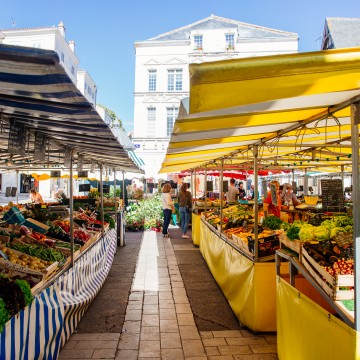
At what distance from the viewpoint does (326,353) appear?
2.58 meters

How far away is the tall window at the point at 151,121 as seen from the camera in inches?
1452

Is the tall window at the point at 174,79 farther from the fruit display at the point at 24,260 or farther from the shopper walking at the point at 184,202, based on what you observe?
the fruit display at the point at 24,260

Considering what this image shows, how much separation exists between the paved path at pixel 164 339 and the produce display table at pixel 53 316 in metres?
0.32

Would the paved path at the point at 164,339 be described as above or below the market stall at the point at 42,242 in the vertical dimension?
below

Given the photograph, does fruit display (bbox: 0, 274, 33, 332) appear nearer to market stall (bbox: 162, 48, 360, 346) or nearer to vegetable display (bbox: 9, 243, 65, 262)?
vegetable display (bbox: 9, 243, 65, 262)

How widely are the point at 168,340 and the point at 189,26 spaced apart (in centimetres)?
3745

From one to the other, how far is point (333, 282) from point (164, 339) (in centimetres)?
257

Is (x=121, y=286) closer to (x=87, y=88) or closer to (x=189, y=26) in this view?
(x=189, y=26)

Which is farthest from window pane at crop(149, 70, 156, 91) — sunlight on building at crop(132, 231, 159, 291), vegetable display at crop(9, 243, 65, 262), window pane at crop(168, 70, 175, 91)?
vegetable display at crop(9, 243, 65, 262)

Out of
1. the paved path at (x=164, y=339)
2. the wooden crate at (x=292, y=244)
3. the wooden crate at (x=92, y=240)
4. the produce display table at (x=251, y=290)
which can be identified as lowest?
the paved path at (x=164, y=339)

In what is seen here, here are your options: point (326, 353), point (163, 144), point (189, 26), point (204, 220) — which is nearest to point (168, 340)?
point (326, 353)

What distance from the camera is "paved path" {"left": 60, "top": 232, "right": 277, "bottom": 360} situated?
4.07 meters

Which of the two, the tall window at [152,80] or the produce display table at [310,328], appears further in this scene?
the tall window at [152,80]

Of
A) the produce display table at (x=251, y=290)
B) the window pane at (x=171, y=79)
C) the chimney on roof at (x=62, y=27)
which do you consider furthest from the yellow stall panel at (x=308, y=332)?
the chimney on roof at (x=62, y=27)
